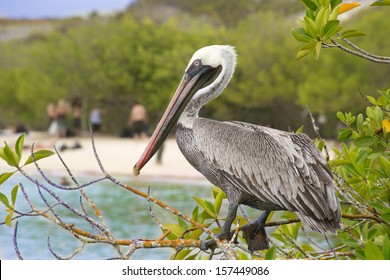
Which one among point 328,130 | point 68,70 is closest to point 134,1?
point 68,70

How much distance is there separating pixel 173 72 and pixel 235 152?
2197cm

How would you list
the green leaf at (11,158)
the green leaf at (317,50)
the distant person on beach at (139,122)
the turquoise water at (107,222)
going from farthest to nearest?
the distant person on beach at (139,122)
the turquoise water at (107,222)
the green leaf at (11,158)
the green leaf at (317,50)

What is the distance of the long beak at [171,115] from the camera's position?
2066 millimetres

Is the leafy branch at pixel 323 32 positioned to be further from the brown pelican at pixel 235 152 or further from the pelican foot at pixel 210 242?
the pelican foot at pixel 210 242

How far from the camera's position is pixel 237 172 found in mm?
2129

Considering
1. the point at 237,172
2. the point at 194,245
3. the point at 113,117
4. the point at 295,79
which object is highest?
the point at 237,172

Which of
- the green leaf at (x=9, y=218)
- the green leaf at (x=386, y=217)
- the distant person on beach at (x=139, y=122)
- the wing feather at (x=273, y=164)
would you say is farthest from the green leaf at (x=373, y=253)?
the distant person on beach at (x=139, y=122)

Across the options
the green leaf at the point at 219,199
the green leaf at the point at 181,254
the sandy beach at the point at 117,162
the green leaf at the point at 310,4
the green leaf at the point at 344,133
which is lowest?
the sandy beach at the point at 117,162

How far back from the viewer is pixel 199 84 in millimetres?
2221

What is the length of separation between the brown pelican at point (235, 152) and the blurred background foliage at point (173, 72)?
712 inches

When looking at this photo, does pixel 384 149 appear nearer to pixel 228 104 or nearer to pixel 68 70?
pixel 228 104

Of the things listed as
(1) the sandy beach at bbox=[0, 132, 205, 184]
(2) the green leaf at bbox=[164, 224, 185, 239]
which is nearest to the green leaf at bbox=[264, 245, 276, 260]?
(2) the green leaf at bbox=[164, 224, 185, 239]

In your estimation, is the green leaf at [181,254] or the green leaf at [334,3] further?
the green leaf at [181,254]

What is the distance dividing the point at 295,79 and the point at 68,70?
7.88m
